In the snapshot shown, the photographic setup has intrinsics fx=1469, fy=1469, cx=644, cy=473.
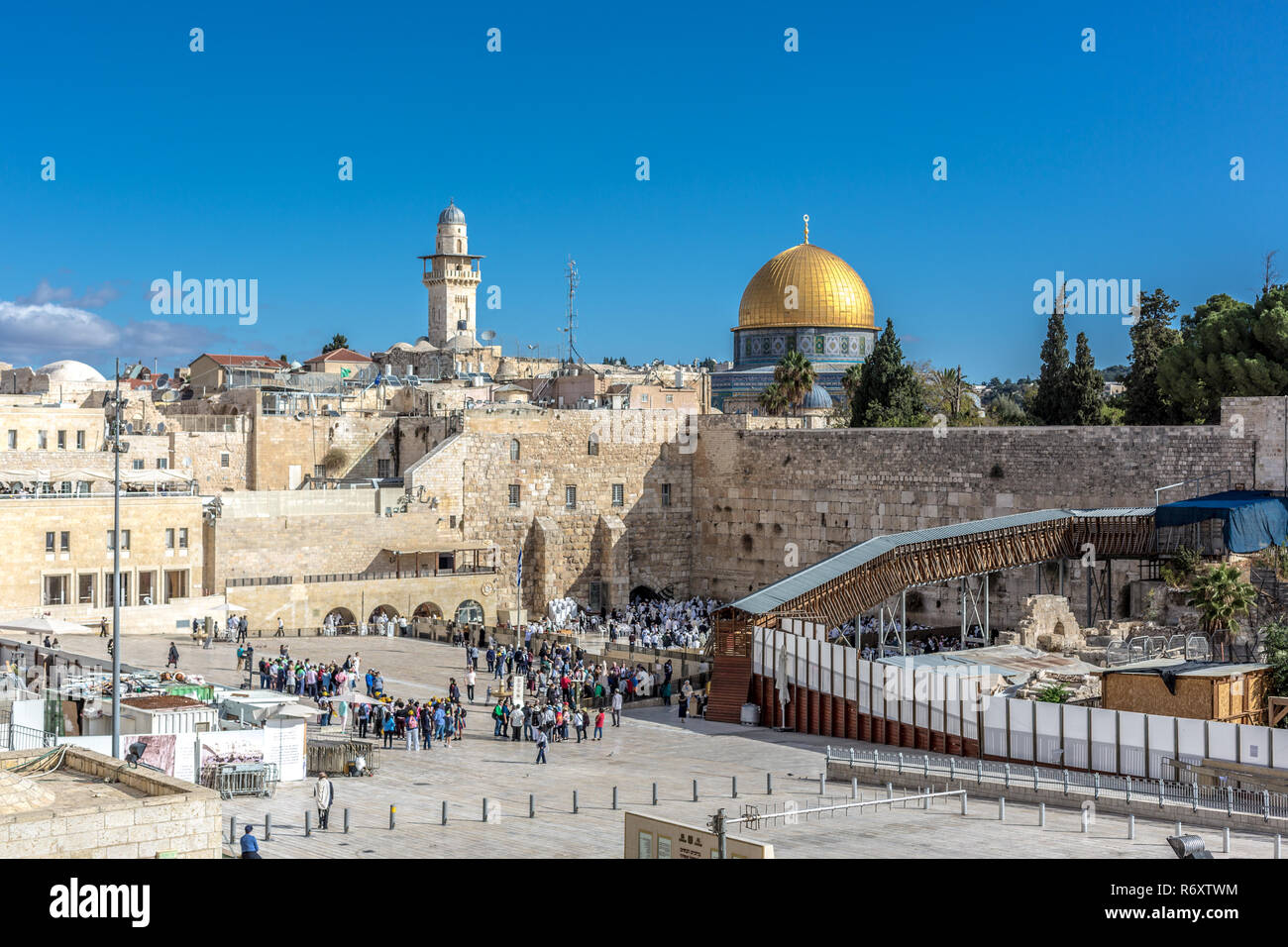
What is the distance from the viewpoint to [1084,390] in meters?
43.1

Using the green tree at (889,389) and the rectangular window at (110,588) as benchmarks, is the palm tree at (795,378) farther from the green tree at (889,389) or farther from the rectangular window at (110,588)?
the rectangular window at (110,588)

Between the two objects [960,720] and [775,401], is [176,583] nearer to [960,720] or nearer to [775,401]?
[960,720]

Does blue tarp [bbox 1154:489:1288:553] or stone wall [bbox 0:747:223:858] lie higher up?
blue tarp [bbox 1154:489:1288:553]

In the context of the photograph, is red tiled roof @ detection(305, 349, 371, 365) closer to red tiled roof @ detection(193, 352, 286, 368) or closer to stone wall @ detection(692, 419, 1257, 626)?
red tiled roof @ detection(193, 352, 286, 368)

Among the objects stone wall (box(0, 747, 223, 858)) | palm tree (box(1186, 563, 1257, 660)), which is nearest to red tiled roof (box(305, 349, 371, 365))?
palm tree (box(1186, 563, 1257, 660))

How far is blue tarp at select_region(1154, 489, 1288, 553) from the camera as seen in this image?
29453 millimetres

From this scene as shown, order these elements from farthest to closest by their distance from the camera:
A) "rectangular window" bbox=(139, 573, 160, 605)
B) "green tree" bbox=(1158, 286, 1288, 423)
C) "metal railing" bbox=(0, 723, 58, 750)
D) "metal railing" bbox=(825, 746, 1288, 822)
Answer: "green tree" bbox=(1158, 286, 1288, 423), "rectangular window" bbox=(139, 573, 160, 605), "metal railing" bbox=(0, 723, 58, 750), "metal railing" bbox=(825, 746, 1288, 822)

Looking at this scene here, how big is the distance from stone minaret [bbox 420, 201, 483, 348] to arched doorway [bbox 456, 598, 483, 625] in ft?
108

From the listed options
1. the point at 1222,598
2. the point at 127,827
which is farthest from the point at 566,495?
the point at 127,827

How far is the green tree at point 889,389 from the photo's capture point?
46.5 metres

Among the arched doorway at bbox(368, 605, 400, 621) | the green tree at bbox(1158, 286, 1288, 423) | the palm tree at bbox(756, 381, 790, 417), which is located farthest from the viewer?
the palm tree at bbox(756, 381, 790, 417)

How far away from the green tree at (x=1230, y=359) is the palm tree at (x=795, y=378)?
15.3m

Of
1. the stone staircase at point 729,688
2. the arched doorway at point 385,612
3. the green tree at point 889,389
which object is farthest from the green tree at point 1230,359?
the arched doorway at point 385,612
